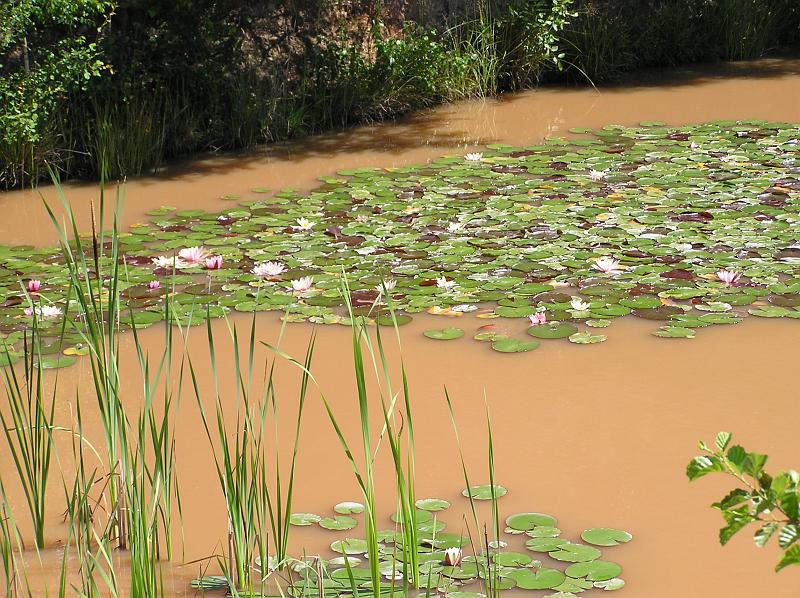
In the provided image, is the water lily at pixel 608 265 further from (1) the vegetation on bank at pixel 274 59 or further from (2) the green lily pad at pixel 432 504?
(1) the vegetation on bank at pixel 274 59

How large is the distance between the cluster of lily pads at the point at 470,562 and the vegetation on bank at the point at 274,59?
11.1ft

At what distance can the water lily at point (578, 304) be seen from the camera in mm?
3896

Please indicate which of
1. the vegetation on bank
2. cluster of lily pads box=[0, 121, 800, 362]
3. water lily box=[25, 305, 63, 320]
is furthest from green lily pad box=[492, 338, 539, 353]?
the vegetation on bank

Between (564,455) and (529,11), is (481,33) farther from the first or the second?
(564,455)

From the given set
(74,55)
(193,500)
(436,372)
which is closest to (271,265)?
(436,372)

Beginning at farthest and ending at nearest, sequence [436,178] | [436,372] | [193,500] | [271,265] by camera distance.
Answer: [436,178] → [271,265] → [436,372] → [193,500]

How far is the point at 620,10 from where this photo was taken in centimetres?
860

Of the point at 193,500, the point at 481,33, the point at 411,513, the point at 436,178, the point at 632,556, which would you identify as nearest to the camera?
the point at 411,513

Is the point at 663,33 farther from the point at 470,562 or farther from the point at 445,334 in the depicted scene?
the point at 470,562

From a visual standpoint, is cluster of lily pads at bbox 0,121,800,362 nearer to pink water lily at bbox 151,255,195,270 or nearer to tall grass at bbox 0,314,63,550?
pink water lily at bbox 151,255,195,270

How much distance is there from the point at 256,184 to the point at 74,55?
1.18 metres

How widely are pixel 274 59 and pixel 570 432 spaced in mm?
4615

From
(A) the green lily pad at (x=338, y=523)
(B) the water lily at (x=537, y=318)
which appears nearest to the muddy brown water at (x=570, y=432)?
(A) the green lily pad at (x=338, y=523)

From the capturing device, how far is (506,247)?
15.3ft
